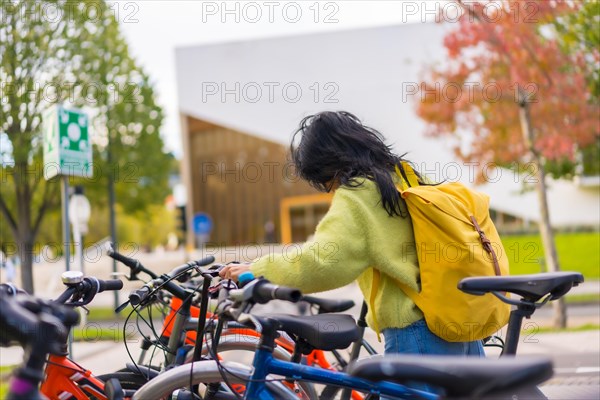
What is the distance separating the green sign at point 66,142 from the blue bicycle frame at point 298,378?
4.52m

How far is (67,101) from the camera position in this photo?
16359 millimetres

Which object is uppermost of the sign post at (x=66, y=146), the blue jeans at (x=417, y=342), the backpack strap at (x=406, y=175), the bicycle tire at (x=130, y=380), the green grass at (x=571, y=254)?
the sign post at (x=66, y=146)

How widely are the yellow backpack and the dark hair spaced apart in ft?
0.60

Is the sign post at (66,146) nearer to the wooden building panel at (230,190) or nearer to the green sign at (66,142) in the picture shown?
the green sign at (66,142)

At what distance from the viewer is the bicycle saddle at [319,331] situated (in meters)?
2.63

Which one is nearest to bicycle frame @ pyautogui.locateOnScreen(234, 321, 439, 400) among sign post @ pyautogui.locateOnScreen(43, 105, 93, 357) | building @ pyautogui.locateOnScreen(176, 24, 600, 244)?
sign post @ pyautogui.locateOnScreen(43, 105, 93, 357)

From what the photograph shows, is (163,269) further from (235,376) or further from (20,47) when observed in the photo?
(235,376)

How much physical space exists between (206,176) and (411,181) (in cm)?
4216

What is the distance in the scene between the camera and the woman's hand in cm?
254

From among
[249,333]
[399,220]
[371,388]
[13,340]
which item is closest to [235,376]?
[371,388]

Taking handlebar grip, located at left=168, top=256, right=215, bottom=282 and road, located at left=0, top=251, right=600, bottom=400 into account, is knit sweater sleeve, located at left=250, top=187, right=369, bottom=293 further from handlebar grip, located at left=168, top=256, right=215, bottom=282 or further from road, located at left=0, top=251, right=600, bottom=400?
road, located at left=0, top=251, right=600, bottom=400

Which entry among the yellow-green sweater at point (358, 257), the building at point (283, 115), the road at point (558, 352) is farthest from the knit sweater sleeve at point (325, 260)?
the building at point (283, 115)

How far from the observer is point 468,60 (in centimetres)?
1272

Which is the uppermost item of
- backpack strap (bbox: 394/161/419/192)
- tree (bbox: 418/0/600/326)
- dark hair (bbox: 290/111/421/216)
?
tree (bbox: 418/0/600/326)
